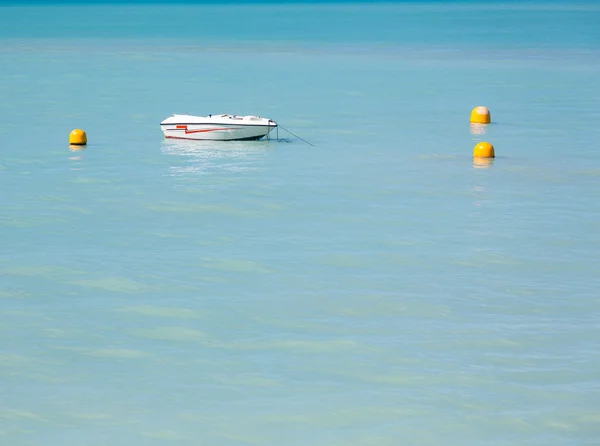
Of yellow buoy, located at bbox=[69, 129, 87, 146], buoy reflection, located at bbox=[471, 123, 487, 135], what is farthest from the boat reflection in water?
buoy reflection, located at bbox=[471, 123, 487, 135]

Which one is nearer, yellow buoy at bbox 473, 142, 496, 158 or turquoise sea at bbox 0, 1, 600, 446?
turquoise sea at bbox 0, 1, 600, 446

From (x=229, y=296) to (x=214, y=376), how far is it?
9.06ft

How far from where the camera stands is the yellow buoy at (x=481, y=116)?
99.8 ft

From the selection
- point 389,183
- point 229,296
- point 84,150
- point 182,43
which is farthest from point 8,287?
point 182,43

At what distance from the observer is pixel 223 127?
87.8 feet

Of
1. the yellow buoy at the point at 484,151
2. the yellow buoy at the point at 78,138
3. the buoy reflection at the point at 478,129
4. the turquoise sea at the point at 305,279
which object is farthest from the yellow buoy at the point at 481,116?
the yellow buoy at the point at 78,138

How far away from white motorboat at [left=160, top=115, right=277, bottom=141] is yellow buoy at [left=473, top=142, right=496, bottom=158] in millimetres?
4380

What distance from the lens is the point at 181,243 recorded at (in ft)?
57.4

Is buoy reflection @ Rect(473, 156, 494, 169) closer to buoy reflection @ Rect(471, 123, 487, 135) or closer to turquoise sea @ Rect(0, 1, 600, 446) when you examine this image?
turquoise sea @ Rect(0, 1, 600, 446)

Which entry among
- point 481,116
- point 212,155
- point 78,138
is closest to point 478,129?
point 481,116

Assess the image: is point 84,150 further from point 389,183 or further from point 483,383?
point 483,383

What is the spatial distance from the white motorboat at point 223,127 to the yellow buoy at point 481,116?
5960 mm

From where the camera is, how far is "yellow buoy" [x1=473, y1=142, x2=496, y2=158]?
974 inches

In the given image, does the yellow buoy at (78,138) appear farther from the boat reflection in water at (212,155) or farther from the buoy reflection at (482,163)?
the buoy reflection at (482,163)
